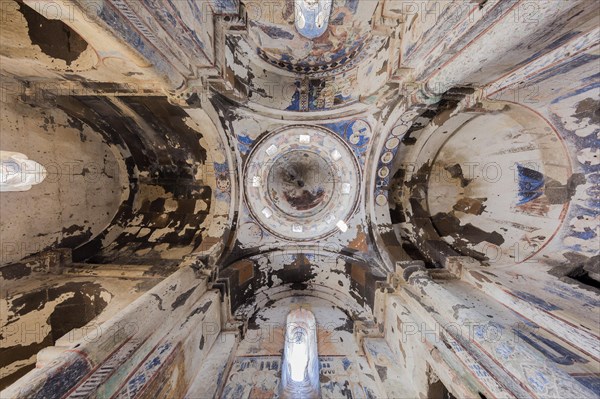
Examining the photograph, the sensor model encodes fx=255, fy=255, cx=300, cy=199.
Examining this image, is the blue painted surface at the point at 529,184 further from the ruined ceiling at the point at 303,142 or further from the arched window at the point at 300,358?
the arched window at the point at 300,358

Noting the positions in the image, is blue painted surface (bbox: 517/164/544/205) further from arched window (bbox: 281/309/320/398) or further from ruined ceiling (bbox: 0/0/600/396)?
arched window (bbox: 281/309/320/398)

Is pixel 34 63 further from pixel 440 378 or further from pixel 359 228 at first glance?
pixel 440 378

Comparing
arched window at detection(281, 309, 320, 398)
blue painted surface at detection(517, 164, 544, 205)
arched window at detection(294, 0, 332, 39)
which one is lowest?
arched window at detection(281, 309, 320, 398)

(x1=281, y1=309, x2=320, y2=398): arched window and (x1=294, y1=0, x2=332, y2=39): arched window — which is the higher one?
(x1=294, y1=0, x2=332, y2=39): arched window

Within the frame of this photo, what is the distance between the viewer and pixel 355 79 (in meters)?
7.54

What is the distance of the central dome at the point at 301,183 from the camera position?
8.82 meters

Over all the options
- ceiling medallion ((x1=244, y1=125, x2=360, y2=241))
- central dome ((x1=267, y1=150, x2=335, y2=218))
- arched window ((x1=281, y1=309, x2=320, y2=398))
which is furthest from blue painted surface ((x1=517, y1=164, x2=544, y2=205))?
arched window ((x1=281, y1=309, x2=320, y2=398))

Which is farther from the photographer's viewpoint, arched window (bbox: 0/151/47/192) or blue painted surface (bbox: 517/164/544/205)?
blue painted surface (bbox: 517/164/544/205)

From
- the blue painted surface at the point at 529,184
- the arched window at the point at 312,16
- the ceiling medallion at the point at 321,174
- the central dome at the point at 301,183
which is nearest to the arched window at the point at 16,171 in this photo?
the ceiling medallion at the point at 321,174

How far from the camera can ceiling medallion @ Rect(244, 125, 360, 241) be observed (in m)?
8.02

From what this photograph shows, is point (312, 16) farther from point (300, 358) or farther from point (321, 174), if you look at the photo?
point (300, 358)

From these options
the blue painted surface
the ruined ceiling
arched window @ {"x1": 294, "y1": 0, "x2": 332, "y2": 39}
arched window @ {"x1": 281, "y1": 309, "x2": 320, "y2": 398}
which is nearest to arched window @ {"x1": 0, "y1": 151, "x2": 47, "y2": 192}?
the ruined ceiling

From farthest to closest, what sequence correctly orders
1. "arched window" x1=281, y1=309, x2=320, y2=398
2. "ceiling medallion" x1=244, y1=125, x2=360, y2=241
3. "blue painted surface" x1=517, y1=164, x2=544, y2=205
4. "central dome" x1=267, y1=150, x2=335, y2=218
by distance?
"central dome" x1=267, y1=150, x2=335, y2=218 → "ceiling medallion" x1=244, y1=125, x2=360, y2=241 → "arched window" x1=281, y1=309, x2=320, y2=398 → "blue painted surface" x1=517, y1=164, x2=544, y2=205

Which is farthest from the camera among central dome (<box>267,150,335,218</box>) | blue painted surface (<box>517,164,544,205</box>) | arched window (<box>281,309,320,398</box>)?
central dome (<box>267,150,335,218</box>)
